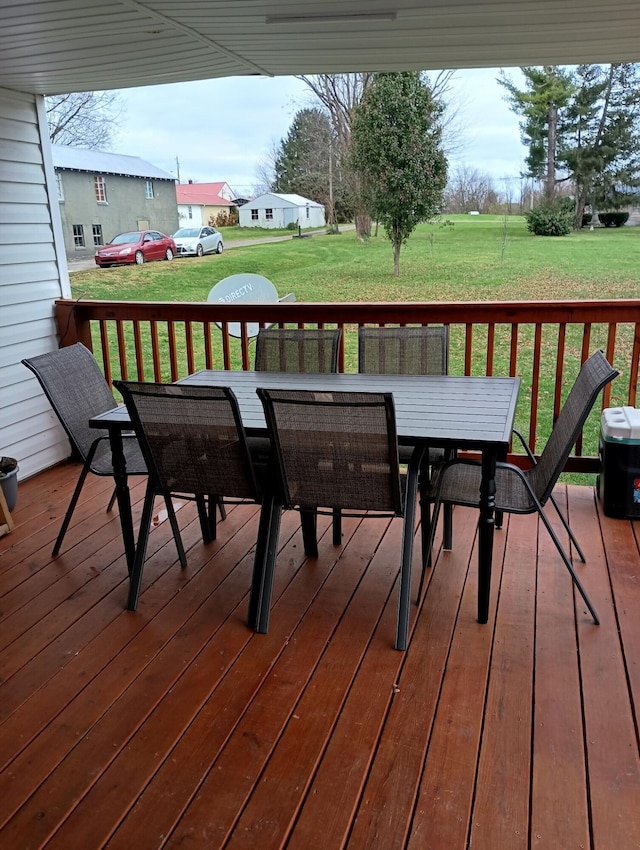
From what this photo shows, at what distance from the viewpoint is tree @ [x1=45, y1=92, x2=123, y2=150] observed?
→ 33.0ft

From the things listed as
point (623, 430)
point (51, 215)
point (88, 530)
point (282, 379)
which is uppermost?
point (51, 215)

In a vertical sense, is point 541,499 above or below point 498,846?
above

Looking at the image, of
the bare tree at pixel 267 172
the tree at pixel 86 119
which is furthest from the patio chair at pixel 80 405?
the bare tree at pixel 267 172

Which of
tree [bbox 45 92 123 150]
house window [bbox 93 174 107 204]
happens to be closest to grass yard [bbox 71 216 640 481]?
house window [bbox 93 174 107 204]

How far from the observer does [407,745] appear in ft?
6.15

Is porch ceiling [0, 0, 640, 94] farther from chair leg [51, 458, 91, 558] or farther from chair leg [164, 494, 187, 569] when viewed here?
chair leg [164, 494, 187, 569]

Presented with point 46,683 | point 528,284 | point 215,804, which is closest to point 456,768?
point 215,804

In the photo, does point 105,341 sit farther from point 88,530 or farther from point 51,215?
point 88,530

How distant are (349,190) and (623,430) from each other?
9.01m

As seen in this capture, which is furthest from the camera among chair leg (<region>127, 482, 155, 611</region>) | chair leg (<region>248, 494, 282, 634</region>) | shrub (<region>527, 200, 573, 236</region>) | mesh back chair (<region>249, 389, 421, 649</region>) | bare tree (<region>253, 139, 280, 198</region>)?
bare tree (<region>253, 139, 280, 198</region>)

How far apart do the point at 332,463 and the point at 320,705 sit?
77cm

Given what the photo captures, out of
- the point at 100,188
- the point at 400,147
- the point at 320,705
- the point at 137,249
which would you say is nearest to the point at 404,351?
the point at 320,705

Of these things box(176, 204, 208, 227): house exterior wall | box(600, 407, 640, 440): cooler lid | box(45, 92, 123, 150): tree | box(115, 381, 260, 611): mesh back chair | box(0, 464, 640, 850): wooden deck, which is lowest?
box(0, 464, 640, 850): wooden deck

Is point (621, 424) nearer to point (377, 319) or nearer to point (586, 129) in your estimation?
point (377, 319)
